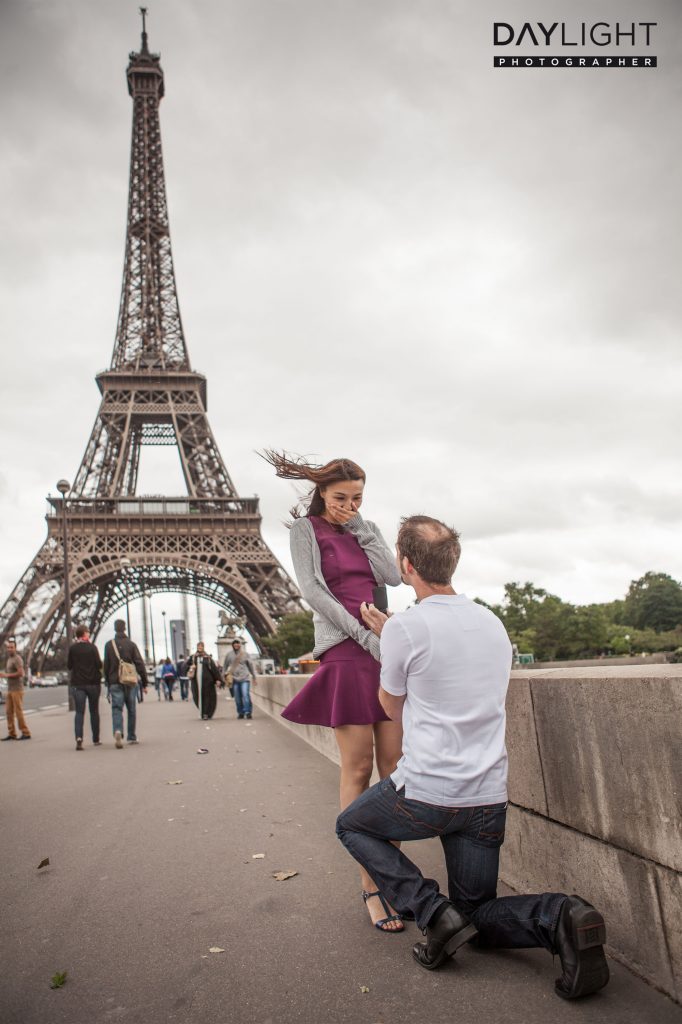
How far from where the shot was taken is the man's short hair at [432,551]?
10.4 feet

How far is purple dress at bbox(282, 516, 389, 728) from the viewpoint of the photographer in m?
3.61

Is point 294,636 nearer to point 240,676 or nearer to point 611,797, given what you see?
point 240,676

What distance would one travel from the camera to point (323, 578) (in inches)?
151

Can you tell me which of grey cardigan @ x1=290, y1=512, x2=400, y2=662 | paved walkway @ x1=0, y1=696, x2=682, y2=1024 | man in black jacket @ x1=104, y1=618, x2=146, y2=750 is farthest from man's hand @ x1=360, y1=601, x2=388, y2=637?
man in black jacket @ x1=104, y1=618, x2=146, y2=750

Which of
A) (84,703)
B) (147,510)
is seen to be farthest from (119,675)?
(147,510)

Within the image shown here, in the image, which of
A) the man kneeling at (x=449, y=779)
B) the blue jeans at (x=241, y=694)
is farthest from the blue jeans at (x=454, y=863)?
the blue jeans at (x=241, y=694)

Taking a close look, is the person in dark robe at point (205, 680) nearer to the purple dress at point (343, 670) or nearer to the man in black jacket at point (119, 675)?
the man in black jacket at point (119, 675)

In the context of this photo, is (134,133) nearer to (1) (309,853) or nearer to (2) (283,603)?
(2) (283,603)

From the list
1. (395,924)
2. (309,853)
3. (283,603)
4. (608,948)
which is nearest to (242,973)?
(395,924)

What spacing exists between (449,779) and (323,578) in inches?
48.7

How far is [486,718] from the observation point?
2.96 metres

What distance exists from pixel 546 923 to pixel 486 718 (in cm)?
69

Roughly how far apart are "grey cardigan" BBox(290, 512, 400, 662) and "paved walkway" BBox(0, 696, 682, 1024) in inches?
47.5

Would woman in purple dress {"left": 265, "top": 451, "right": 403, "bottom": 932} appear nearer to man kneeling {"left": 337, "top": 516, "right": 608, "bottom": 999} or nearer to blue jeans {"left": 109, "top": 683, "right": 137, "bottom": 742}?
man kneeling {"left": 337, "top": 516, "right": 608, "bottom": 999}
